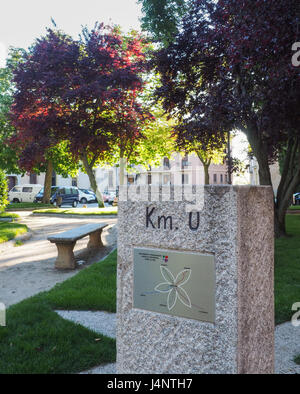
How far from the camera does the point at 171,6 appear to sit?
7.88 metres

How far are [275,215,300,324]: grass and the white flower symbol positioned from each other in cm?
215

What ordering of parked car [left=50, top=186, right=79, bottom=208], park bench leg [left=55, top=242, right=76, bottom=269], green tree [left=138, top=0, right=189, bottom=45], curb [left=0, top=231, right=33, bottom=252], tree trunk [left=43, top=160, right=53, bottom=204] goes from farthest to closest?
parked car [left=50, top=186, right=79, bottom=208] < tree trunk [left=43, top=160, right=53, bottom=204] < curb [left=0, top=231, right=33, bottom=252] < green tree [left=138, top=0, right=189, bottom=45] < park bench leg [left=55, top=242, right=76, bottom=269]

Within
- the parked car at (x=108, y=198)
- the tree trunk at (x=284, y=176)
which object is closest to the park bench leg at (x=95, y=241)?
the tree trunk at (x=284, y=176)

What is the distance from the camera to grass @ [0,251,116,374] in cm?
294

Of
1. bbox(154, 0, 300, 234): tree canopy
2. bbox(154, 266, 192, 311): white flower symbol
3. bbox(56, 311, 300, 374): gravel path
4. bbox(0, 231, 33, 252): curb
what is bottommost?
bbox(56, 311, 300, 374): gravel path

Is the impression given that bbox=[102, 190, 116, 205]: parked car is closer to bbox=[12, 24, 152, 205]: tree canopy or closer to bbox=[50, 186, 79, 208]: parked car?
bbox=[50, 186, 79, 208]: parked car

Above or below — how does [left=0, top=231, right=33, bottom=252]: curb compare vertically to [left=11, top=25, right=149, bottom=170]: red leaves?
below

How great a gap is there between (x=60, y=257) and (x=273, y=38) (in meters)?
5.58

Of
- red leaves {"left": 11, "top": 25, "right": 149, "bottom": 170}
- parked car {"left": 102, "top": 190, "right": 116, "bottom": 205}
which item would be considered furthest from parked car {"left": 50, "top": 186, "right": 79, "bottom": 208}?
red leaves {"left": 11, "top": 25, "right": 149, "bottom": 170}

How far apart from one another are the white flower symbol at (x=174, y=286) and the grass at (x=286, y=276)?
2.15 m

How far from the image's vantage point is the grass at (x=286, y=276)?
13.6 feet

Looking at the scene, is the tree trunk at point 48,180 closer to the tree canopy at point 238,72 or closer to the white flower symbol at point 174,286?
the tree canopy at point 238,72

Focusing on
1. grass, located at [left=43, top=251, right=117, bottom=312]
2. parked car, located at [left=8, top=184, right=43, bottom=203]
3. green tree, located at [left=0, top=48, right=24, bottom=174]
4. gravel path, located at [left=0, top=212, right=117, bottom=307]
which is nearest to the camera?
grass, located at [left=43, top=251, right=117, bottom=312]
